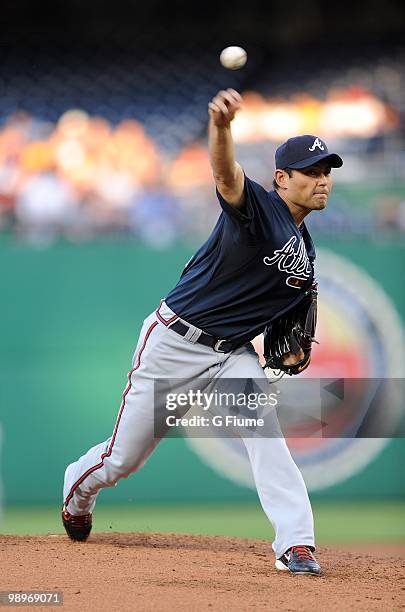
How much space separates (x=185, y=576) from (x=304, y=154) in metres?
1.70

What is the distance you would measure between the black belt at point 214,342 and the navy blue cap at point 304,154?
734 mm

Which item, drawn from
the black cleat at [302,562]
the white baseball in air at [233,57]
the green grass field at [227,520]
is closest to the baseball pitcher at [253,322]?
the black cleat at [302,562]

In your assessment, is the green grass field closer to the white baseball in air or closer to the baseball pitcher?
the baseball pitcher

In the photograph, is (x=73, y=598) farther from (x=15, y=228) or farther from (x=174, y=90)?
(x=174, y=90)

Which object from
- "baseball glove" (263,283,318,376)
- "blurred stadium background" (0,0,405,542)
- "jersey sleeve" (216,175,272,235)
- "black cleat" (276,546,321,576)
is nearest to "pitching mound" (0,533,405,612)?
"black cleat" (276,546,321,576)

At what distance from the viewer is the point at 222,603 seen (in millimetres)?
3131

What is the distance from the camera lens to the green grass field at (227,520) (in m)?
6.09

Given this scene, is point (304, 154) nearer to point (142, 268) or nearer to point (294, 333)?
point (294, 333)

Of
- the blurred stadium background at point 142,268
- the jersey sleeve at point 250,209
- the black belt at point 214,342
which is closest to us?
the jersey sleeve at point 250,209

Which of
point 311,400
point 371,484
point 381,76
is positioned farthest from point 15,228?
point 381,76

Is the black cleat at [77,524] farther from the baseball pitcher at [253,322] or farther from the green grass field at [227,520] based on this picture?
the green grass field at [227,520]

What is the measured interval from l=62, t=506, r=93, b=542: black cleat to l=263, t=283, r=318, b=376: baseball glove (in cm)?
109

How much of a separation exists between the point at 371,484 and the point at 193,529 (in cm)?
152

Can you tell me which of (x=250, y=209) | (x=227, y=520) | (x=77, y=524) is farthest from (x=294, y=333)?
(x=227, y=520)
